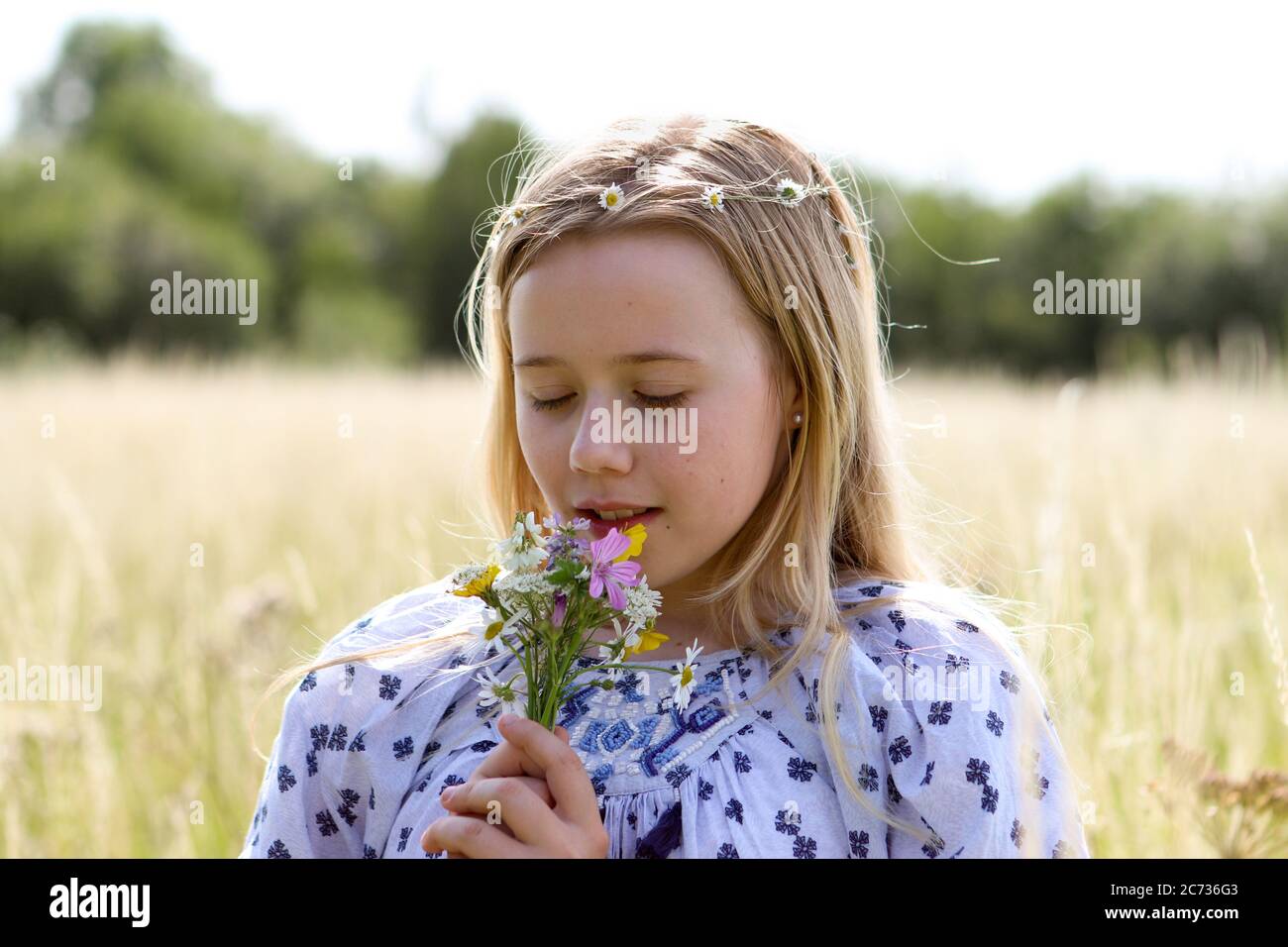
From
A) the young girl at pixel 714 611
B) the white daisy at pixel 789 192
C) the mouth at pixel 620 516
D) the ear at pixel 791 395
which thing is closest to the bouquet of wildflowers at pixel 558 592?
the young girl at pixel 714 611

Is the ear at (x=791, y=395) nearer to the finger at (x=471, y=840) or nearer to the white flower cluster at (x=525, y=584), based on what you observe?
the white flower cluster at (x=525, y=584)

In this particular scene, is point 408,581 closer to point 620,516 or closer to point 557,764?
point 620,516

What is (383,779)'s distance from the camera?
6.44ft

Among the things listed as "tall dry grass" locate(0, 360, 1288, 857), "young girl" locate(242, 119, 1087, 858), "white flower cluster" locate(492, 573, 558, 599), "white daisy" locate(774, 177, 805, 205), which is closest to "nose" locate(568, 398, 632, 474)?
"young girl" locate(242, 119, 1087, 858)

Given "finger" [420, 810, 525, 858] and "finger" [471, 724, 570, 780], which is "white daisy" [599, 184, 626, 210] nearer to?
"finger" [471, 724, 570, 780]

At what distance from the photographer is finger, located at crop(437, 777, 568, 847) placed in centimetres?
155

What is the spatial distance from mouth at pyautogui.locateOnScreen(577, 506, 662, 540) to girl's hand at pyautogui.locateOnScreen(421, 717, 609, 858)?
40 centimetres

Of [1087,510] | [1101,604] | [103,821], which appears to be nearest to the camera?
[103,821]

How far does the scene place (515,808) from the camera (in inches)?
61.1

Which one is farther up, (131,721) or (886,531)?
(886,531)

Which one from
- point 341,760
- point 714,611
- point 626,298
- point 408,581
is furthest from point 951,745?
point 408,581
